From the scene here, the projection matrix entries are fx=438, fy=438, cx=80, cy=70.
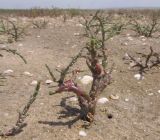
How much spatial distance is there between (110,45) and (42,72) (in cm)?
156

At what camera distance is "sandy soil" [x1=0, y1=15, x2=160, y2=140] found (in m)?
3.00

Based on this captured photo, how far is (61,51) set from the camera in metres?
5.39

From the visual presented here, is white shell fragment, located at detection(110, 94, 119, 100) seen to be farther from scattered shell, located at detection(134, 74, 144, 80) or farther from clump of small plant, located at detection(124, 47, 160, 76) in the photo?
clump of small plant, located at detection(124, 47, 160, 76)

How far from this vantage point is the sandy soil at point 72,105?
300cm

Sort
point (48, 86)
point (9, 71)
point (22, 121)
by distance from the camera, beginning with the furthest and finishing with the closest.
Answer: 1. point (9, 71)
2. point (48, 86)
3. point (22, 121)

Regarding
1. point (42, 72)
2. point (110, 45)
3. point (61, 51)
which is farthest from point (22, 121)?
point (110, 45)

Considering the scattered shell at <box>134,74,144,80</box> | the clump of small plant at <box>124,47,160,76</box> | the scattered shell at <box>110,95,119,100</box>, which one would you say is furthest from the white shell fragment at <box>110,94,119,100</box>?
the clump of small plant at <box>124,47,160,76</box>

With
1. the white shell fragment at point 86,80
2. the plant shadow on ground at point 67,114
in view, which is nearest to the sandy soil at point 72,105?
the plant shadow on ground at point 67,114

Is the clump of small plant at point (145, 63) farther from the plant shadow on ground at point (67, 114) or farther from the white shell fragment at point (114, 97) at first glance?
the plant shadow on ground at point (67, 114)

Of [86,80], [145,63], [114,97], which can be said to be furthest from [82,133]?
[145,63]

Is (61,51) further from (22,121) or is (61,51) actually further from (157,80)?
(22,121)

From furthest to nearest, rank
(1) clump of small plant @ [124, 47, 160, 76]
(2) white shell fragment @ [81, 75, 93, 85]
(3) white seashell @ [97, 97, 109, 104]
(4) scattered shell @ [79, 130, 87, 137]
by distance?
(1) clump of small plant @ [124, 47, 160, 76] < (2) white shell fragment @ [81, 75, 93, 85] < (3) white seashell @ [97, 97, 109, 104] < (4) scattered shell @ [79, 130, 87, 137]

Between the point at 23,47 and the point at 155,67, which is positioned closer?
the point at 155,67

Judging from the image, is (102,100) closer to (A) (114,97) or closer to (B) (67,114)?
(A) (114,97)
